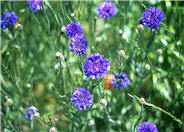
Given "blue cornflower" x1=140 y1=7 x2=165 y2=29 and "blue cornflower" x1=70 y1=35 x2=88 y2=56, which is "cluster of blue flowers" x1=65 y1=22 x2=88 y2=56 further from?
"blue cornflower" x1=140 y1=7 x2=165 y2=29

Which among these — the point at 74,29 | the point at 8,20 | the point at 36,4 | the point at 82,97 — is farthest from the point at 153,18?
the point at 8,20

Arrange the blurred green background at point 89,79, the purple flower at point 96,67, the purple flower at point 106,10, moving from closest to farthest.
Answer: the purple flower at point 96,67, the blurred green background at point 89,79, the purple flower at point 106,10

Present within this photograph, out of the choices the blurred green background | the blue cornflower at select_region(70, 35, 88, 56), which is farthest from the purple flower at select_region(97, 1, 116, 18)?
the blue cornflower at select_region(70, 35, 88, 56)

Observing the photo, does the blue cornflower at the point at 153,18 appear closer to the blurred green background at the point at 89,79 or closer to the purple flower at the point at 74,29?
the blurred green background at the point at 89,79

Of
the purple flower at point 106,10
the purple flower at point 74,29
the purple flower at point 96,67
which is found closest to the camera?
the purple flower at point 96,67

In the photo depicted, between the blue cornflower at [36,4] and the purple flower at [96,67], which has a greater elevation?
the blue cornflower at [36,4]

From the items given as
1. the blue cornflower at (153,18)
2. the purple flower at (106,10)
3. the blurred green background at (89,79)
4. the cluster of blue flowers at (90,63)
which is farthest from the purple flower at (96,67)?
the purple flower at (106,10)
